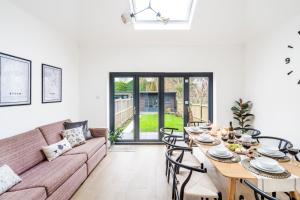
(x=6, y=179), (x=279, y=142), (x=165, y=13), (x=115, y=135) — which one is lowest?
(x=115, y=135)

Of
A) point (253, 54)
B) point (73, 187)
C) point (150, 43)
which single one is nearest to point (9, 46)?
point (73, 187)

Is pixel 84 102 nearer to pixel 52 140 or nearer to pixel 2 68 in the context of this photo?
pixel 52 140

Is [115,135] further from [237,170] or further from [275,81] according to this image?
[275,81]

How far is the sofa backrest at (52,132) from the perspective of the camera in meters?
3.15

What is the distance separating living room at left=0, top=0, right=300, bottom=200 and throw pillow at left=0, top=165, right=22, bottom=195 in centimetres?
A: 1

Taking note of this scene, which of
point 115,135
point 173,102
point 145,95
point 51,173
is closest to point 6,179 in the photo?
point 51,173

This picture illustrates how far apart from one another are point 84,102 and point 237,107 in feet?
13.2

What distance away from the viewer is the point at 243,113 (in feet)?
15.7

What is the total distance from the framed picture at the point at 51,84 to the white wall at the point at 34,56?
104mm

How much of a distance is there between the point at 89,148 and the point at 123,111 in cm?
210

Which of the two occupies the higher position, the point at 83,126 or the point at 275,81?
the point at 275,81

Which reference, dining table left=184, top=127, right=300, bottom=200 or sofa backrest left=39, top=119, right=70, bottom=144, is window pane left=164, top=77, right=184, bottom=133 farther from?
dining table left=184, top=127, right=300, bottom=200

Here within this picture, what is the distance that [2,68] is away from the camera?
2.55 m

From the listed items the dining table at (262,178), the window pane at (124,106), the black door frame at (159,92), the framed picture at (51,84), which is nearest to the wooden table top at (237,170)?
the dining table at (262,178)
